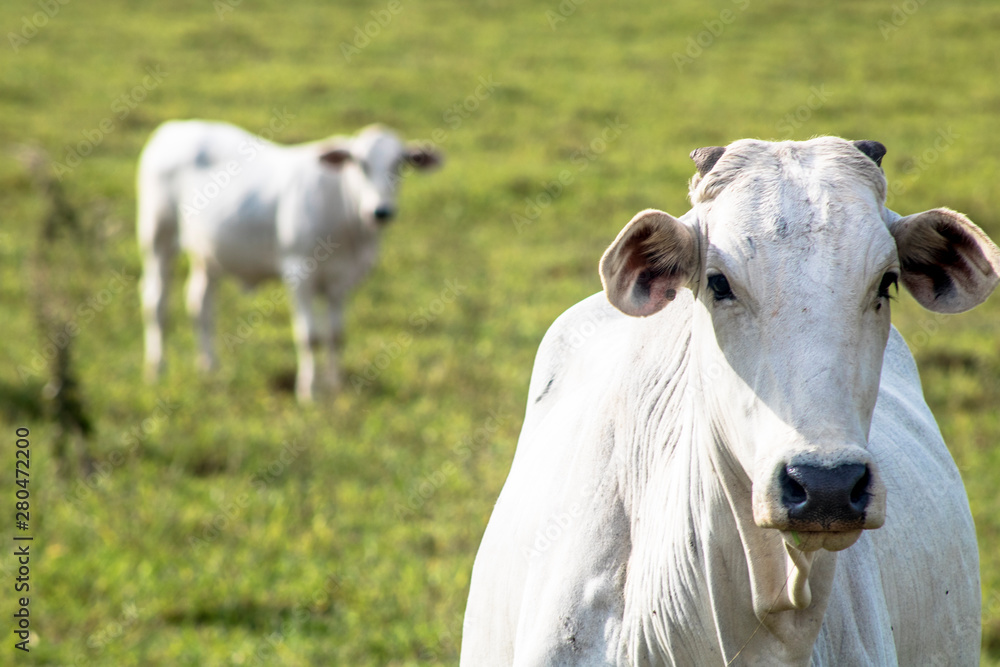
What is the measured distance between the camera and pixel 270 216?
28.8ft

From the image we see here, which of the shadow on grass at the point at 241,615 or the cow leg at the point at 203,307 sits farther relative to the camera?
the cow leg at the point at 203,307

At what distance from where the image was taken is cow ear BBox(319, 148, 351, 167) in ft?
27.6

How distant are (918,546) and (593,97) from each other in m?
13.2

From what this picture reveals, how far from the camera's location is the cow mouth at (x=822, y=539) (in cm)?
174

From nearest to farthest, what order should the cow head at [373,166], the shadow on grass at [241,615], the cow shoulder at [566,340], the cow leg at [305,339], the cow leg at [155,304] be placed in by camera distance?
the cow shoulder at [566,340], the shadow on grass at [241,615], the cow leg at [305,339], the cow head at [373,166], the cow leg at [155,304]

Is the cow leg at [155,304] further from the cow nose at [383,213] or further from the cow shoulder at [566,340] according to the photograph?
the cow shoulder at [566,340]

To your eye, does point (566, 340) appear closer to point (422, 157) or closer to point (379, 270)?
point (422, 157)

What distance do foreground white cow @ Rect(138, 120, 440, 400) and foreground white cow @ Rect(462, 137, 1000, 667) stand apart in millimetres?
5760

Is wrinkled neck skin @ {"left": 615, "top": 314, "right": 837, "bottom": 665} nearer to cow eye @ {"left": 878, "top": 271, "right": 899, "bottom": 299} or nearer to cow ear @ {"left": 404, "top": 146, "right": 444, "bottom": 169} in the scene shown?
cow eye @ {"left": 878, "top": 271, "right": 899, "bottom": 299}

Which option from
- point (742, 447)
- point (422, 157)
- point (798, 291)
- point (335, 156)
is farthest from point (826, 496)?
point (422, 157)

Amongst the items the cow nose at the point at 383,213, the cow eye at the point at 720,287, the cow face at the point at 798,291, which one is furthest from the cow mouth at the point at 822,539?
the cow nose at the point at 383,213

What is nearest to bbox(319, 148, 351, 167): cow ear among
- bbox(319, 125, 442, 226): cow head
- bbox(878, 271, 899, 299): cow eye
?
bbox(319, 125, 442, 226): cow head

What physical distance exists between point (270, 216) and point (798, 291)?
737 cm

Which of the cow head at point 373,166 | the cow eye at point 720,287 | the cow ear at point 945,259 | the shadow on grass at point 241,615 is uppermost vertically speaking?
the cow head at point 373,166
